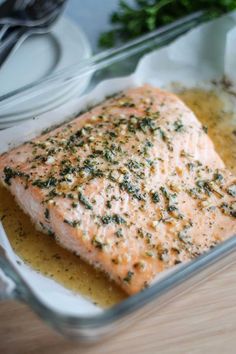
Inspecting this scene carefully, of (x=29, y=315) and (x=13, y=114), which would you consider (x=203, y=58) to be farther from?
(x=29, y=315)

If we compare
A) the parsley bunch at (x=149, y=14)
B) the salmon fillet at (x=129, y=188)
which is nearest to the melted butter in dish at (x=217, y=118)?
the salmon fillet at (x=129, y=188)

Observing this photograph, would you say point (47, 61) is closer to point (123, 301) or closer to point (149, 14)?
point (149, 14)

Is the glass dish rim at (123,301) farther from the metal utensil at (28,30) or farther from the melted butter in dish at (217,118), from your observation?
the metal utensil at (28,30)

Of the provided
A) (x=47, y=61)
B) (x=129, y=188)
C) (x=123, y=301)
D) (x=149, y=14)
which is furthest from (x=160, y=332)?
(x=149, y=14)

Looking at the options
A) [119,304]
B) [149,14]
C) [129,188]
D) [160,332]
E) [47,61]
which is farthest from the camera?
[149,14]

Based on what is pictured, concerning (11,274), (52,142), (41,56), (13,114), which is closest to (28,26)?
(41,56)

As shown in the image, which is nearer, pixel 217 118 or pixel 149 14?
pixel 217 118

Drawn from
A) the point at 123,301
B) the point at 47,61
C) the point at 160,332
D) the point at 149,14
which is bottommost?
the point at 160,332

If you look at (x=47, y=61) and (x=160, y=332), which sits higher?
(x=47, y=61)
